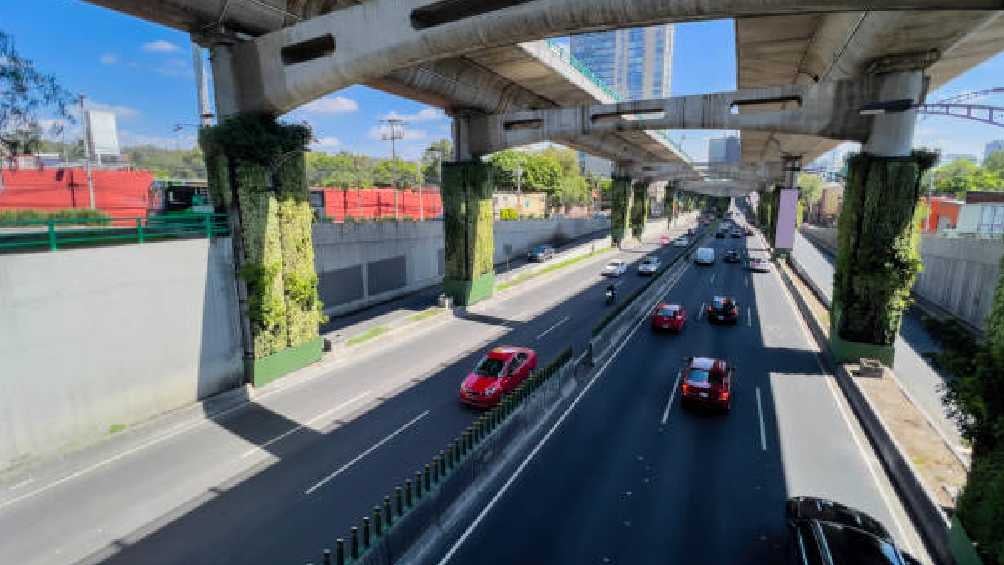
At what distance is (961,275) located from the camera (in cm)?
3139

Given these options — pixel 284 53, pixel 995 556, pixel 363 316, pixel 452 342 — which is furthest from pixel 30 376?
pixel 995 556

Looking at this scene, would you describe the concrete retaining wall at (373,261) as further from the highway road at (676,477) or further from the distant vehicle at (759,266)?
the distant vehicle at (759,266)

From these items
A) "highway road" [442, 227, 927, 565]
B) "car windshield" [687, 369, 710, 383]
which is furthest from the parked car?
"car windshield" [687, 369, 710, 383]

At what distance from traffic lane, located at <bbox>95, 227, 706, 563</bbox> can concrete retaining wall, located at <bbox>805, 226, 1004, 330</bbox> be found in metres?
28.1

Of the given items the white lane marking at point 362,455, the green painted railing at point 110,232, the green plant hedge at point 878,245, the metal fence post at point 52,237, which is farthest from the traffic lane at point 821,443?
the metal fence post at point 52,237

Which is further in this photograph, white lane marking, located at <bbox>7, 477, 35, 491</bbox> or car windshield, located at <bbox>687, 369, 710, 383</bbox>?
car windshield, located at <bbox>687, 369, 710, 383</bbox>

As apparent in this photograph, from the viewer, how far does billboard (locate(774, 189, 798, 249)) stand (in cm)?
4209

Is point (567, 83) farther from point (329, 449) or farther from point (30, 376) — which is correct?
A: point (30, 376)

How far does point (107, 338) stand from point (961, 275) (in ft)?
148

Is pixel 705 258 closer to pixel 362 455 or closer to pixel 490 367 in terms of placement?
pixel 490 367

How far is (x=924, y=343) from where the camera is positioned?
88.8ft

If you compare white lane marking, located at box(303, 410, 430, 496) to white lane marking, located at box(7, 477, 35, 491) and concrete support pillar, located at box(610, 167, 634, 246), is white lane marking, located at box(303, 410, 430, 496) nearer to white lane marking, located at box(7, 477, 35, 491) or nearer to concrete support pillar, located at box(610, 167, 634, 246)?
white lane marking, located at box(7, 477, 35, 491)

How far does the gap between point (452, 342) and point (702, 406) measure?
42.1 ft

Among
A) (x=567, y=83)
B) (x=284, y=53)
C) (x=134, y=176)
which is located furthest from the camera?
(x=134, y=176)
